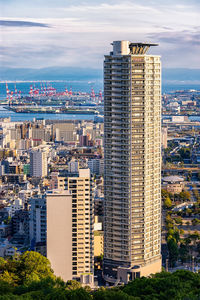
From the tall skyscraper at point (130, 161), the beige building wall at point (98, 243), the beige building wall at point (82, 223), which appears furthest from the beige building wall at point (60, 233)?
the beige building wall at point (98, 243)

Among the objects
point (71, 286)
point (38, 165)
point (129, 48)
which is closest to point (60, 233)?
point (71, 286)

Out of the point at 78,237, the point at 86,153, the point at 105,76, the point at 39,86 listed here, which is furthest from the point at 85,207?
the point at 39,86

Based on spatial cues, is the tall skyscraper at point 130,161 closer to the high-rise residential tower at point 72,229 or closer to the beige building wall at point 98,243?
the high-rise residential tower at point 72,229

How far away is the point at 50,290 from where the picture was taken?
5668mm

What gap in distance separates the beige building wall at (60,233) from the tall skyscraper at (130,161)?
64 cm

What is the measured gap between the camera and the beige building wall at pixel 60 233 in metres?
7.63

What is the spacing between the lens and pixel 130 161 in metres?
8.25

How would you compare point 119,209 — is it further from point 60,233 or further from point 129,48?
point 129,48

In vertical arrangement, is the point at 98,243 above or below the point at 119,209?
below

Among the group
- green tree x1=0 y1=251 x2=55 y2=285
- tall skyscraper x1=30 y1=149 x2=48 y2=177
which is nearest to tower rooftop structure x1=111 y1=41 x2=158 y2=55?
green tree x1=0 y1=251 x2=55 y2=285

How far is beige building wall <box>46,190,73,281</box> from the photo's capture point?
25.0ft

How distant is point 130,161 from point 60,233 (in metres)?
1.24

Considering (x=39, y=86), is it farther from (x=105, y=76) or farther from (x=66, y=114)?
(x=105, y=76)

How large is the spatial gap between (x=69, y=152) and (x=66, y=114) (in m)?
21.4
